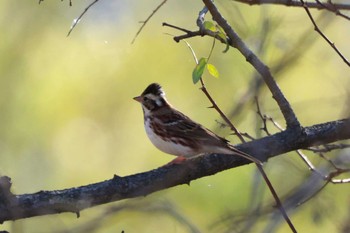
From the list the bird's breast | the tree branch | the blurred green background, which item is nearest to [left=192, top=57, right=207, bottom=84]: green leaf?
the tree branch

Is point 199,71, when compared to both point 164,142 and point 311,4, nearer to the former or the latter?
point 311,4

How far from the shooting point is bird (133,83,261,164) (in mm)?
5762

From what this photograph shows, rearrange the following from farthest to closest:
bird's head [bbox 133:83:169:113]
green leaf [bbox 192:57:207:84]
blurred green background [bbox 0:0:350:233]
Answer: blurred green background [bbox 0:0:350:233], bird's head [bbox 133:83:169:113], green leaf [bbox 192:57:207:84]

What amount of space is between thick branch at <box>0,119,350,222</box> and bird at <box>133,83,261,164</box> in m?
0.63

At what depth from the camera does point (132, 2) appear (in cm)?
1145

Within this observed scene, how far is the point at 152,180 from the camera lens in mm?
4555

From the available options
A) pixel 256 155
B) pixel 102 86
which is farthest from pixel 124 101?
pixel 256 155

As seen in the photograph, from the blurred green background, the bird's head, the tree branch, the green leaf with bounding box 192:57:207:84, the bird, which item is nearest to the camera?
the green leaf with bounding box 192:57:207:84

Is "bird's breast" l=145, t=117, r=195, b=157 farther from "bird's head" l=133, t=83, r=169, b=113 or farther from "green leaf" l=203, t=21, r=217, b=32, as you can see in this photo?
"green leaf" l=203, t=21, r=217, b=32

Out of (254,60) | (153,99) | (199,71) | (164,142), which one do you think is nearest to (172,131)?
(164,142)

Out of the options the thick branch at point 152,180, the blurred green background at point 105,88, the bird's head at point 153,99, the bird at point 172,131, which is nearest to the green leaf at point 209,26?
the thick branch at point 152,180

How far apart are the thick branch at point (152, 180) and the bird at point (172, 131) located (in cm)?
63

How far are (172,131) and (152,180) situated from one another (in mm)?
1547

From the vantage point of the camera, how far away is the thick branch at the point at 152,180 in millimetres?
4406
